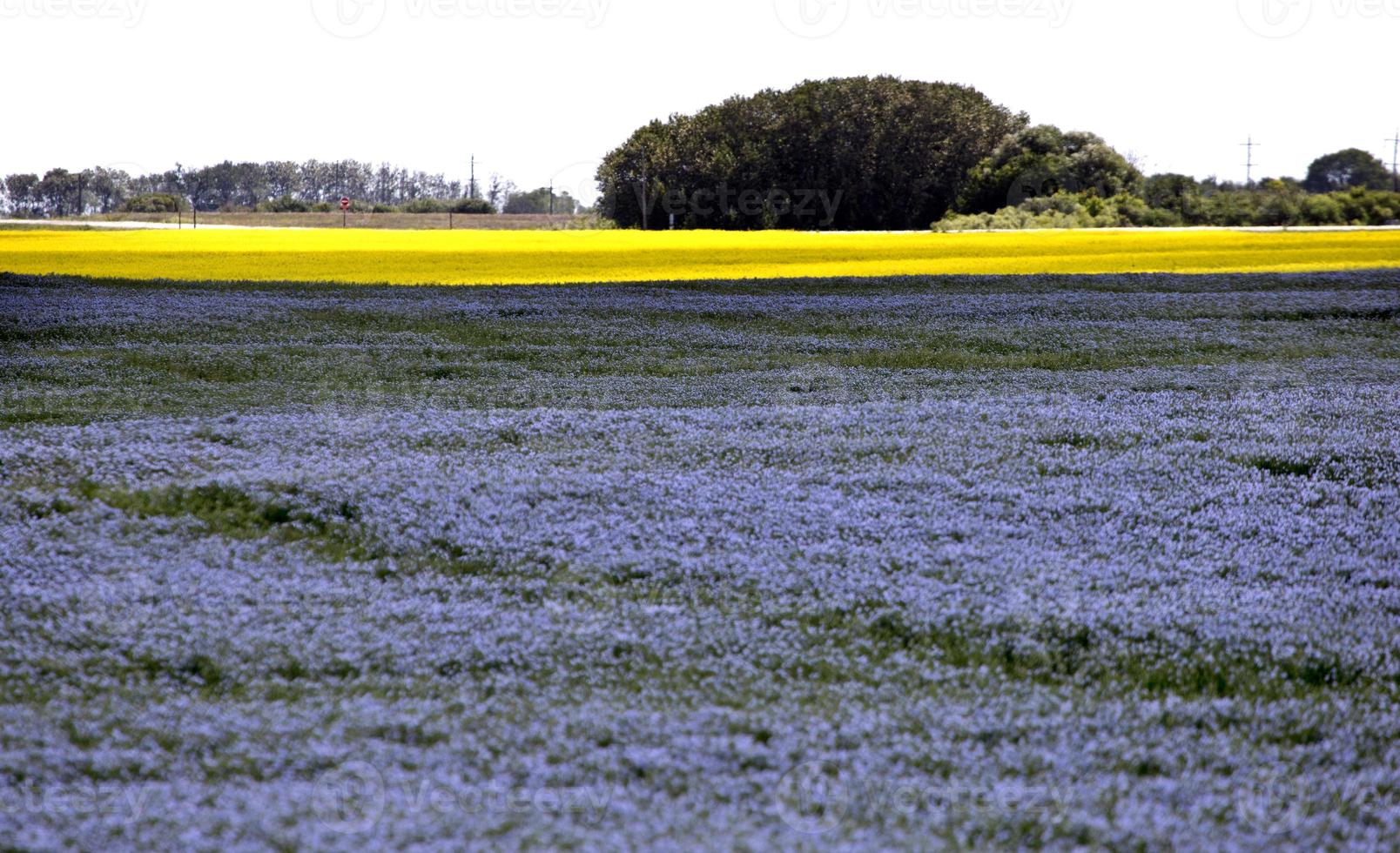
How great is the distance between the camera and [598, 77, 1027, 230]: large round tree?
6762cm

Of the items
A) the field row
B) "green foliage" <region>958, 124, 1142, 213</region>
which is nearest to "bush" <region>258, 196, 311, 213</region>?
"green foliage" <region>958, 124, 1142, 213</region>

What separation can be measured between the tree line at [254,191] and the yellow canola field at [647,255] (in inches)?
1928

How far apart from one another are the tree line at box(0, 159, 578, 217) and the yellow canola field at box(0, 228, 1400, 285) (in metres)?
49.0

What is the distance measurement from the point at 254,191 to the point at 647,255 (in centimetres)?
9811

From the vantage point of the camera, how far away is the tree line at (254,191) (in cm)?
9138

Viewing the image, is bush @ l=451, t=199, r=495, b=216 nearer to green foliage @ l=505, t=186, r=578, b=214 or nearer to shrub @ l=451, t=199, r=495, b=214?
shrub @ l=451, t=199, r=495, b=214

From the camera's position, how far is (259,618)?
6020 mm

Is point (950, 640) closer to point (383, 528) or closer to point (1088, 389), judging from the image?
point (383, 528)

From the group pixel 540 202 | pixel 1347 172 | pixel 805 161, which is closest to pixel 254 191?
pixel 540 202

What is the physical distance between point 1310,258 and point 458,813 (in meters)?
33.3

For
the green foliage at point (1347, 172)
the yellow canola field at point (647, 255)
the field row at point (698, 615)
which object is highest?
the green foliage at point (1347, 172)

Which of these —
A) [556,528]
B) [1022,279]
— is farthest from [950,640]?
[1022,279]

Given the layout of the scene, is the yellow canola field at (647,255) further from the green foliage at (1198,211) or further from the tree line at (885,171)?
the tree line at (885,171)

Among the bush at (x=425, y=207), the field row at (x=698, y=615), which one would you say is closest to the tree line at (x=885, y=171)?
the bush at (x=425, y=207)
